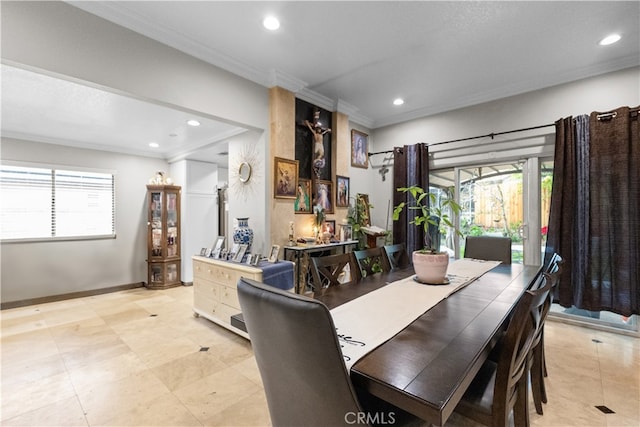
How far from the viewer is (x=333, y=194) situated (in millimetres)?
4188

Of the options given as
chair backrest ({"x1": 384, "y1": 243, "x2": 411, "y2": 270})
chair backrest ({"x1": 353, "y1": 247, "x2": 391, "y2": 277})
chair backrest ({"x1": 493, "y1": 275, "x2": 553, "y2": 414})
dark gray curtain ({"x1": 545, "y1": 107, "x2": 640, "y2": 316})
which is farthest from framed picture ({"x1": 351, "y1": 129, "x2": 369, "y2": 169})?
chair backrest ({"x1": 493, "y1": 275, "x2": 553, "y2": 414})

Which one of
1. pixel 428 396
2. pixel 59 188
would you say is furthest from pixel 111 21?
pixel 59 188

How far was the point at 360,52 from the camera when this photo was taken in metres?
2.88

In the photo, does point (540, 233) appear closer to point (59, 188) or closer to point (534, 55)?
point (534, 55)

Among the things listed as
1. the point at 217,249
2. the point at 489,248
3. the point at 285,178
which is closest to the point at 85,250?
the point at 217,249

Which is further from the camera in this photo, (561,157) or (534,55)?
(561,157)

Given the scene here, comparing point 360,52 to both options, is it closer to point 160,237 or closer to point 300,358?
point 300,358

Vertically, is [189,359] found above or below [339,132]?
below

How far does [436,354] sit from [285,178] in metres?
2.74

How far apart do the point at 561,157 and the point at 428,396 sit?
359 cm

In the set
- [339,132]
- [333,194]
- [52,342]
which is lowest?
[52,342]

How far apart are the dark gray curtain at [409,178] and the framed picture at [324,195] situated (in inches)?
43.8

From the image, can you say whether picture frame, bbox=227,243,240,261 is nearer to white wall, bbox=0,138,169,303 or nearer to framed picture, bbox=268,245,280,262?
framed picture, bbox=268,245,280,262

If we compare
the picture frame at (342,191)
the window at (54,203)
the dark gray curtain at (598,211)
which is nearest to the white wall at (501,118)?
the dark gray curtain at (598,211)
